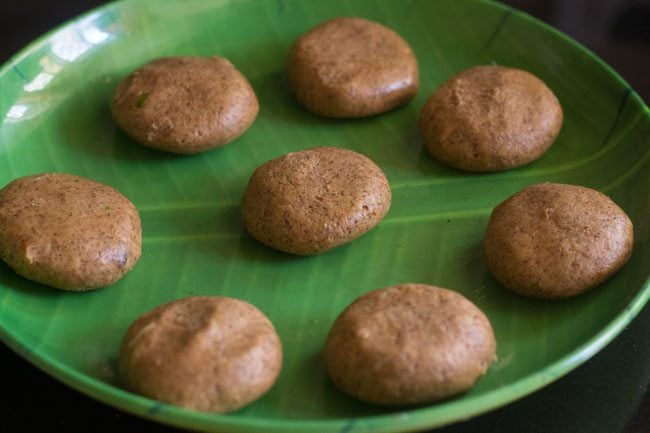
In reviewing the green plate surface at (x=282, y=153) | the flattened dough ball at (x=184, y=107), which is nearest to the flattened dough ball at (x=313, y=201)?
the green plate surface at (x=282, y=153)

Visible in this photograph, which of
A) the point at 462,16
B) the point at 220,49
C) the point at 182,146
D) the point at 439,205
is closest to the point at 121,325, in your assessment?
the point at 182,146

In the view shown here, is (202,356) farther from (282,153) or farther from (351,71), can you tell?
(351,71)

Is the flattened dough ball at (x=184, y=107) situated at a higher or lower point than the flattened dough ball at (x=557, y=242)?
higher

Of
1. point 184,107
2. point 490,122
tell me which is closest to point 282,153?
point 184,107

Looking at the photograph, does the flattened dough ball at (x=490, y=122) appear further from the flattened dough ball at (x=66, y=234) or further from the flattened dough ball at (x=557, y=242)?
the flattened dough ball at (x=66, y=234)

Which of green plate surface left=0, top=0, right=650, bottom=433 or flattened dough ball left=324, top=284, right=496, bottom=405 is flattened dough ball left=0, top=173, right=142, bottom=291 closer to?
green plate surface left=0, top=0, right=650, bottom=433
